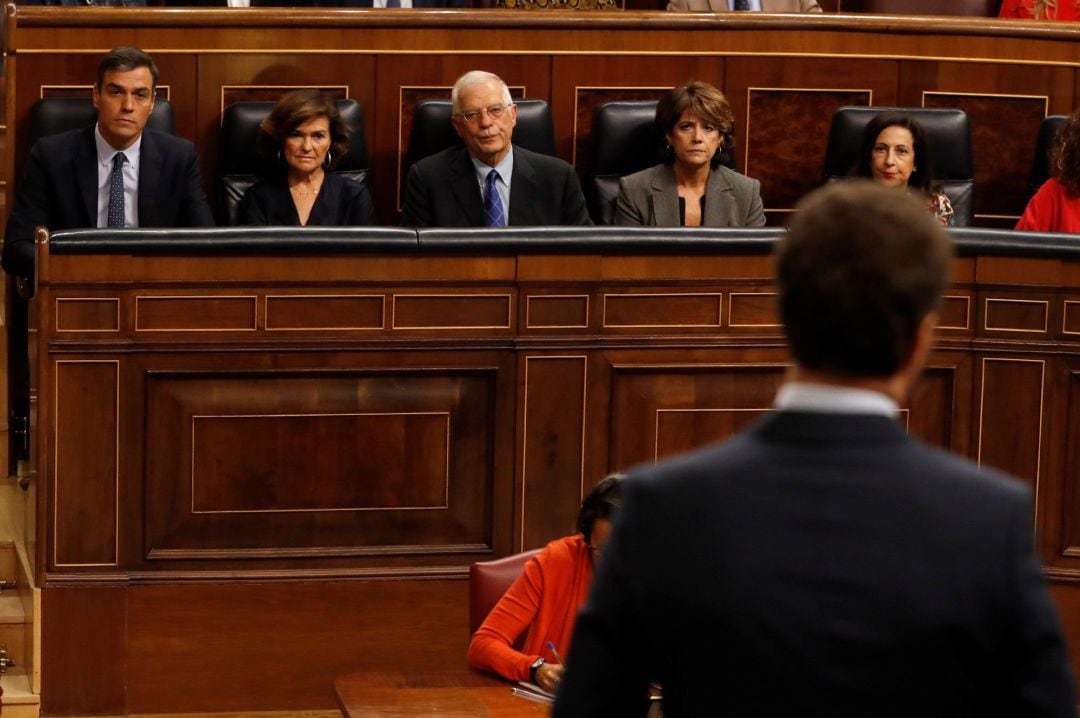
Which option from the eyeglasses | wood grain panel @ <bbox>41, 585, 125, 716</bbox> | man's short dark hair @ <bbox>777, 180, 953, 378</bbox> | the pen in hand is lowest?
wood grain panel @ <bbox>41, 585, 125, 716</bbox>

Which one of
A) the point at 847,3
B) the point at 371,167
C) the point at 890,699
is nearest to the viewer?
the point at 890,699

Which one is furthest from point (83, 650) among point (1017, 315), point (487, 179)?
point (1017, 315)

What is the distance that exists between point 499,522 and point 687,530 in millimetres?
2902

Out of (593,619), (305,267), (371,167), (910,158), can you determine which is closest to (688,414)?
(305,267)

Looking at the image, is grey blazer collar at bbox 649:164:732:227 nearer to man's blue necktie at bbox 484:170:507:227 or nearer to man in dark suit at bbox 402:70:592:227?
man in dark suit at bbox 402:70:592:227

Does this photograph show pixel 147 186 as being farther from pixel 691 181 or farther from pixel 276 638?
pixel 691 181

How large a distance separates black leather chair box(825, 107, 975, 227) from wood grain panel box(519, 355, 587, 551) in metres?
1.52

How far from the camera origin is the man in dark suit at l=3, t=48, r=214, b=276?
467 centimetres

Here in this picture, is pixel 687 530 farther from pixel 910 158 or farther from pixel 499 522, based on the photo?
pixel 910 158

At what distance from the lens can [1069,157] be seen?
511cm

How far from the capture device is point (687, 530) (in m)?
1.25

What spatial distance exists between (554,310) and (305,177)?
3.62 ft

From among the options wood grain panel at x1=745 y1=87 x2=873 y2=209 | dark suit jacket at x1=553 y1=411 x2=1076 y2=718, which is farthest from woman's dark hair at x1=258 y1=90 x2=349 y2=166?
dark suit jacket at x1=553 y1=411 x2=1076 y2=718

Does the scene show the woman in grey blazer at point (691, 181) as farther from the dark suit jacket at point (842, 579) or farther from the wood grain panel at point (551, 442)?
the dark suit jacket at point (842, 579)
